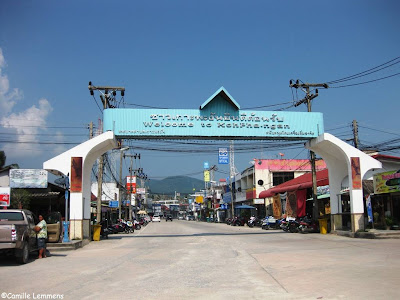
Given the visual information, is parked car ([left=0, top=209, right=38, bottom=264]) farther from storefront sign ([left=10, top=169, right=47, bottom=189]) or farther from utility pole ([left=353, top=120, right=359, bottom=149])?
utility pole ([left=353, top=120, right=359, bottom=149])

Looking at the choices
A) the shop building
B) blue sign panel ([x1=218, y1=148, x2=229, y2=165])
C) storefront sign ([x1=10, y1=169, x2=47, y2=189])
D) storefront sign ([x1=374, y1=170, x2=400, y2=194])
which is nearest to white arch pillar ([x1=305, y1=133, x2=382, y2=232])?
storefront sign ([x1=374, y1=170, x2=400, y2=194])

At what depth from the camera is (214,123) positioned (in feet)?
78.6

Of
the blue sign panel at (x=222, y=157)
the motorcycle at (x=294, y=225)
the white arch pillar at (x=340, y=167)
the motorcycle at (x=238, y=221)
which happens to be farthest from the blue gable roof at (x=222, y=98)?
the motorcycle at (x=238, y=221)

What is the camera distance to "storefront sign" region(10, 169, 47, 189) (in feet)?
83.4

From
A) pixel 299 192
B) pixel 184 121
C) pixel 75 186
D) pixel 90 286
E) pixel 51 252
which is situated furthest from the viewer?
pixel 299 192

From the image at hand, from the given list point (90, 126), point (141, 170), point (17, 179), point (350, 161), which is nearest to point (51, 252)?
point (17, 179)

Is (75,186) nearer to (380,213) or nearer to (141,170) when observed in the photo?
(380,213)

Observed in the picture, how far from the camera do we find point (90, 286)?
8.77m

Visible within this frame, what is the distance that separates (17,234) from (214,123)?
557 inches

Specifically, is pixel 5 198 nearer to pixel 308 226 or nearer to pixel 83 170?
pixel 83 170

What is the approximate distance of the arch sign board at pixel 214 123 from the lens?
2339cm

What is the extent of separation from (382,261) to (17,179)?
21.9m

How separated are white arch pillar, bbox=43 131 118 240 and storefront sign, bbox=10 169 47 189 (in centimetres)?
312

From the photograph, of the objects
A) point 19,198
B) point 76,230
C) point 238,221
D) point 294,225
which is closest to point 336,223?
point 294,225
